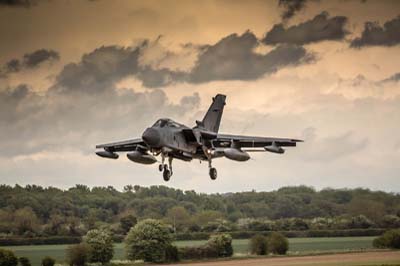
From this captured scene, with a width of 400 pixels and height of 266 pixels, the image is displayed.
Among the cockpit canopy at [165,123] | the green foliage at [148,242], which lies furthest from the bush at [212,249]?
the cockpit canopy at [165,123]

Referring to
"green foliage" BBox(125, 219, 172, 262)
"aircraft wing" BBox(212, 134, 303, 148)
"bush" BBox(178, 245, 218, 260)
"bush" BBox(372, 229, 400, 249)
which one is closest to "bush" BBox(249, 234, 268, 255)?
"bush" BBox(178, 245, 218, 260)

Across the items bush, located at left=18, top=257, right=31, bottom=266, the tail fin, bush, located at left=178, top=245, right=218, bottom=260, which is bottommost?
bush, located at left=18, top=257, right=31, bottom=266

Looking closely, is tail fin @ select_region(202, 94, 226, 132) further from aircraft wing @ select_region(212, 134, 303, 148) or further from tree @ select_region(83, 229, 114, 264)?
tree @ select_region(83, 229, 114, 264)

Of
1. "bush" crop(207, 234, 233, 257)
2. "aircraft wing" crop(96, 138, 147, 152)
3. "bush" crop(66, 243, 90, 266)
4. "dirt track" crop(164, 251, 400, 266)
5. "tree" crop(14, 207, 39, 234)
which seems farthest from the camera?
"tree" crop(14, 207, 39, 234)

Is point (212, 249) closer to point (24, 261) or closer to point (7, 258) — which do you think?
point (24, 261)

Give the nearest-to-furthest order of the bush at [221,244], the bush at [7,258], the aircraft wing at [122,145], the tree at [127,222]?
the aircraft wing at [122,145] → the bush at [7,258] → the bush at [221,244] → the tree at [127,222]

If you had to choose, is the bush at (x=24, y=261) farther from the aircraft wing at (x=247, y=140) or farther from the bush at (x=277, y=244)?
the aircraft wing at (x=247, y=140)

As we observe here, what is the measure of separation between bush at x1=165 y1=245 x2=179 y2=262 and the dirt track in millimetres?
3744

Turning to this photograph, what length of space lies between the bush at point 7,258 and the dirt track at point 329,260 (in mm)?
19055

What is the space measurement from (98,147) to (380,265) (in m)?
32.3

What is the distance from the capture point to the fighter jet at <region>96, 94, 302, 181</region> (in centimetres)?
5853

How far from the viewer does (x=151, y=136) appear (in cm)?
5662

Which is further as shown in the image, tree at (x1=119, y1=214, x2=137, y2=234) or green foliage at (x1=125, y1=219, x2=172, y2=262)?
tree at (x1=119, y1=214, x2=137, y2=234)

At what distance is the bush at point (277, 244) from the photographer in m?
109
